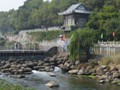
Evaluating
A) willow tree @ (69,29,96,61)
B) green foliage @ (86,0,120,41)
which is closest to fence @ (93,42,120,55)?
willow tree @ (69,29,96,61)

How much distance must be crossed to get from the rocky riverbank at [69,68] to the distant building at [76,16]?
18.6m

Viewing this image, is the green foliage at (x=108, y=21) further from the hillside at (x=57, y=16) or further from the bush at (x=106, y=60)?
the bush at (x=106, y=60)

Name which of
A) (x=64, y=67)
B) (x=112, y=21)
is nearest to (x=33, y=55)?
(x=64, y=67)

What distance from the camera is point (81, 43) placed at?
61344 mm

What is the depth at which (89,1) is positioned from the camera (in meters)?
88.2

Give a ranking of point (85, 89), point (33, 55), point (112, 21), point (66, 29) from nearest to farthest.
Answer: point (85, 89) < point (112, 21) < point (33, 55) < point (66, 29)

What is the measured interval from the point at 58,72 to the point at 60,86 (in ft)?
47.9

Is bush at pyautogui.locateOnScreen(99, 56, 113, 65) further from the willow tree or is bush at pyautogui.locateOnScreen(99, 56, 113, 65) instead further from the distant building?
the distant building

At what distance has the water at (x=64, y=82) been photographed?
139 ft

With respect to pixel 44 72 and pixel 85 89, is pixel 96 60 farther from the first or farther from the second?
pixel 85 89

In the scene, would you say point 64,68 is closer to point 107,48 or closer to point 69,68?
point 69,68

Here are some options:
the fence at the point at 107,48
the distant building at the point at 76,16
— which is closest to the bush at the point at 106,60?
the fence at the point at 107,48

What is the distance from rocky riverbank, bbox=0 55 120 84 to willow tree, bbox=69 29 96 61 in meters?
1.52

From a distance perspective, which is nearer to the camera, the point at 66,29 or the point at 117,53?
the point at 117,53
